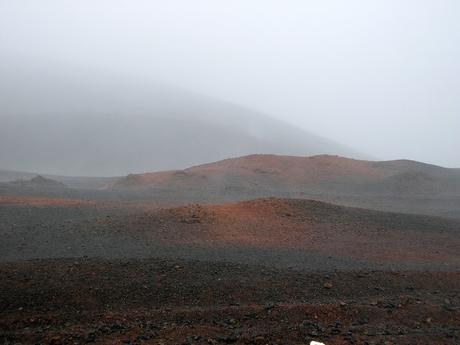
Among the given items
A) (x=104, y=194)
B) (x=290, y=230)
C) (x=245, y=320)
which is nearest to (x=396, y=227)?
→ (x=290, y=230)

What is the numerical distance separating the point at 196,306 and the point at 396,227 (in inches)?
332

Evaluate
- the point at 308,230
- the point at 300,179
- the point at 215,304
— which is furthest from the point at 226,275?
the point at 300,179

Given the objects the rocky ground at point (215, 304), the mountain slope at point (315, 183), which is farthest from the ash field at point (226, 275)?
the mountain slope at point (315, 183)

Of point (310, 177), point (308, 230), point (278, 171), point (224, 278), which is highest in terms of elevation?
point (278, 171)

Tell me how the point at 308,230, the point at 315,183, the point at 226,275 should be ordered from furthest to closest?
1. the point at 315,183
2. the point at 308,230
3. the point at 226,275

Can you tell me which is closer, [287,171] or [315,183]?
[315,183]

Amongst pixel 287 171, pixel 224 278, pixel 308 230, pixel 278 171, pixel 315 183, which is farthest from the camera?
pixel 287 171

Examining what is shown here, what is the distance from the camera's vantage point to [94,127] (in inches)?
2443

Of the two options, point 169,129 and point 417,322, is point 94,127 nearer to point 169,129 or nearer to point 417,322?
point 169,129

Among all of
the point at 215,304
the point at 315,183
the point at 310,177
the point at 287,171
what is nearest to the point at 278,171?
the point at 287,171

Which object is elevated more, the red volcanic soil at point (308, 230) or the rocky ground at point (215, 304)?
the red volcanic soil at point (308, 230)

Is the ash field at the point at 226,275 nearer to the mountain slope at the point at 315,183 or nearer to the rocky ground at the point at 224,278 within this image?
the rocky ground at the point at 224,278

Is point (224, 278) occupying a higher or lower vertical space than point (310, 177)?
lower

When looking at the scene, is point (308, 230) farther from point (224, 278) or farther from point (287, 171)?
point (287, 171)
